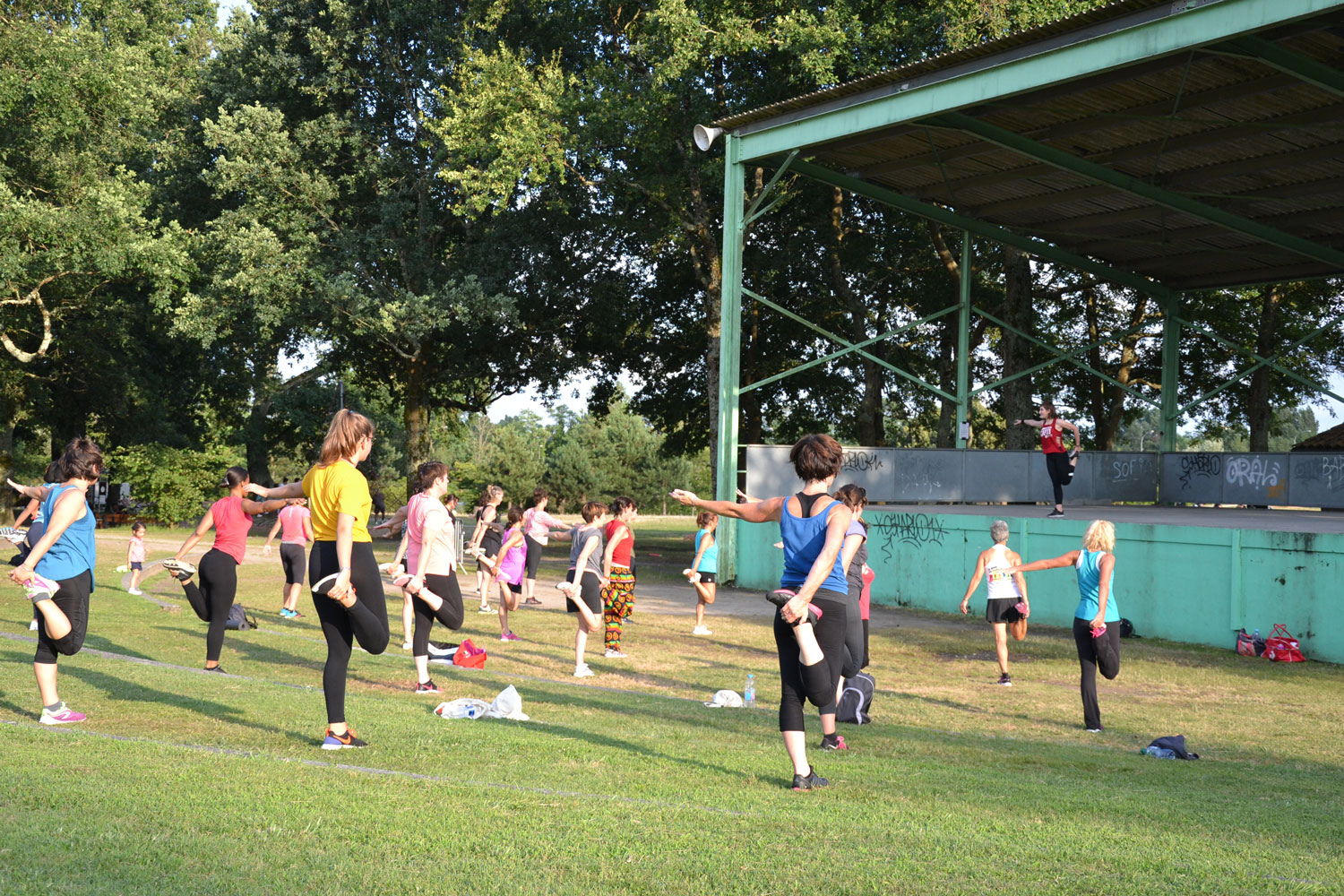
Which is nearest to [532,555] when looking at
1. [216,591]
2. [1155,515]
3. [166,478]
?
[216,591]

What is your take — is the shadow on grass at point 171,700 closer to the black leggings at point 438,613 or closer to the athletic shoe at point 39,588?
the athletic shoe at point 39,588

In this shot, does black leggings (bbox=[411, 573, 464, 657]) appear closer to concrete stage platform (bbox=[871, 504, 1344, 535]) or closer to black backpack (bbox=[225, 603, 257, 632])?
black backpack (bbox=[225, 603, 257, 632])

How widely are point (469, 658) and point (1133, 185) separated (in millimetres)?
17002

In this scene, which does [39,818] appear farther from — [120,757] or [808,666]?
[808,666]

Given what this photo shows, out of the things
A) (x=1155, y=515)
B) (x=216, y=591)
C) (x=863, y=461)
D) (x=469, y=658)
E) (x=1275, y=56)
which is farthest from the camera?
(x=863, y=461)

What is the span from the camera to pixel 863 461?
24.3 m

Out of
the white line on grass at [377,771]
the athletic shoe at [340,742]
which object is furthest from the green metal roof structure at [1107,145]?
the athletic shoe at [340,742]

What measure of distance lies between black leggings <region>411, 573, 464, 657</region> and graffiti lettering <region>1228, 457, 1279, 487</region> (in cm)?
2208

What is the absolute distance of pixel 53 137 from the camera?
32.9 m

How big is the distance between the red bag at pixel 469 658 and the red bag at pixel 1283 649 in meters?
9.86

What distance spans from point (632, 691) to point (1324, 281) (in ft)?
107

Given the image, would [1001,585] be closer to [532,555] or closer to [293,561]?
[532,555]

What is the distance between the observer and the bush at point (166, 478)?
127 feet

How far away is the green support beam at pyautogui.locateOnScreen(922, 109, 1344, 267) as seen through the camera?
20484 mm
